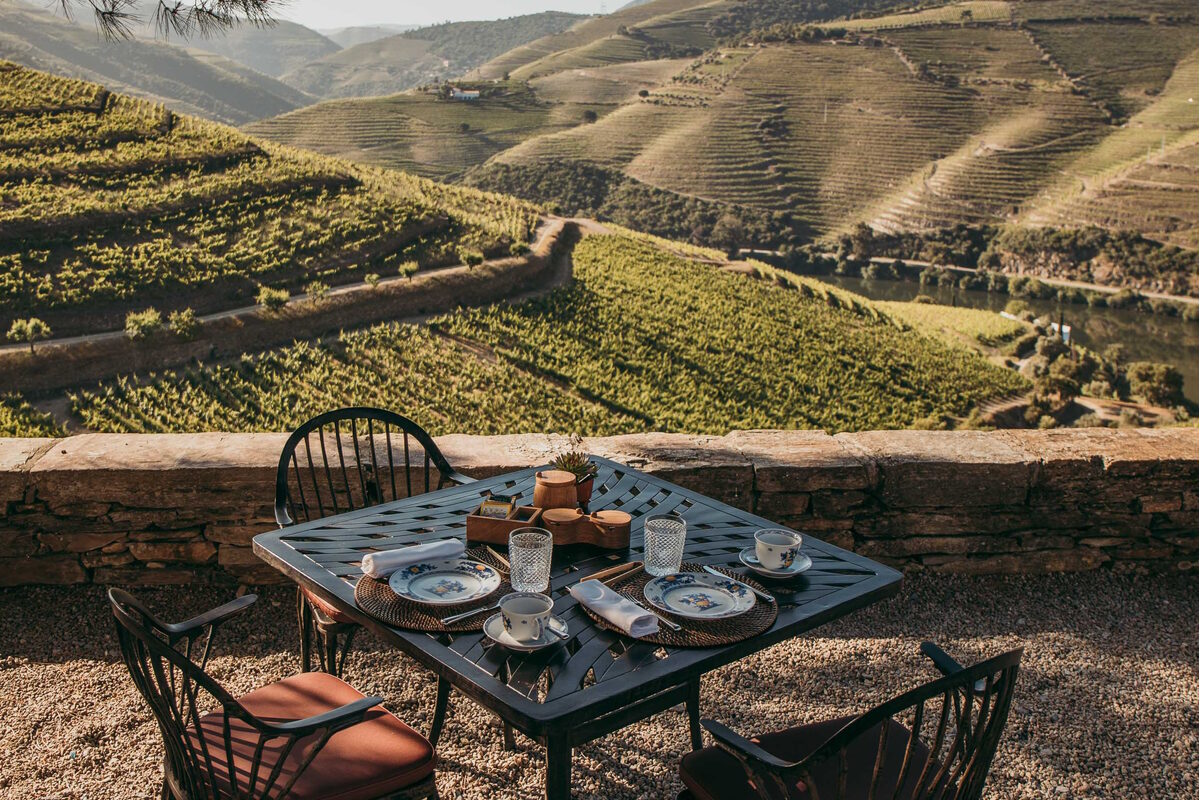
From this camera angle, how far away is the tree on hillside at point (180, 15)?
385cm

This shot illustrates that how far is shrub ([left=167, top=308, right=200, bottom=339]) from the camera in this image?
11953 millimetres

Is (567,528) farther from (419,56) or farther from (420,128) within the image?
(419,56)

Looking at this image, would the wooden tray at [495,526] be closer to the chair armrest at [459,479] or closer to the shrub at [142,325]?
the chair armrest at [459,479]

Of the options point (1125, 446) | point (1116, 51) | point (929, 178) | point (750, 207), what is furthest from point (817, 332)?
point (1116, 51)

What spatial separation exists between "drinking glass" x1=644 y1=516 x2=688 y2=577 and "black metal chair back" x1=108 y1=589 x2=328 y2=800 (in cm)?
69

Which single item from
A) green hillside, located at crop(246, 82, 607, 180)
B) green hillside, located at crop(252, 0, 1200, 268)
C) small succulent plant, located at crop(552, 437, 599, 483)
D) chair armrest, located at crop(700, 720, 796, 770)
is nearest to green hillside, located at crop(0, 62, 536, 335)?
small succulent plant, located at crop(552, 437, 599, 483)

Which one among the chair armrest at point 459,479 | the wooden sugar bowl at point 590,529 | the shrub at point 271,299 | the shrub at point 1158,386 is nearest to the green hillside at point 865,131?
the shrub at point 1158,386

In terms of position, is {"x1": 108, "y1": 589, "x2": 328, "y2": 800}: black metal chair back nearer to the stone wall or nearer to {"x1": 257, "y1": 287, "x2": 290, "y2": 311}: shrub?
the stone wall

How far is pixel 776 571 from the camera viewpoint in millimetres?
1884

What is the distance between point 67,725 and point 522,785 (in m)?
1.23

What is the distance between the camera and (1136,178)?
57.5 metres

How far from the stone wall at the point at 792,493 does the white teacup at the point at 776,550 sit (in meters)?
1.24

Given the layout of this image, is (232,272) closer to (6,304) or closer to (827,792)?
(6,304)

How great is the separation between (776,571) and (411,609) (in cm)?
72
